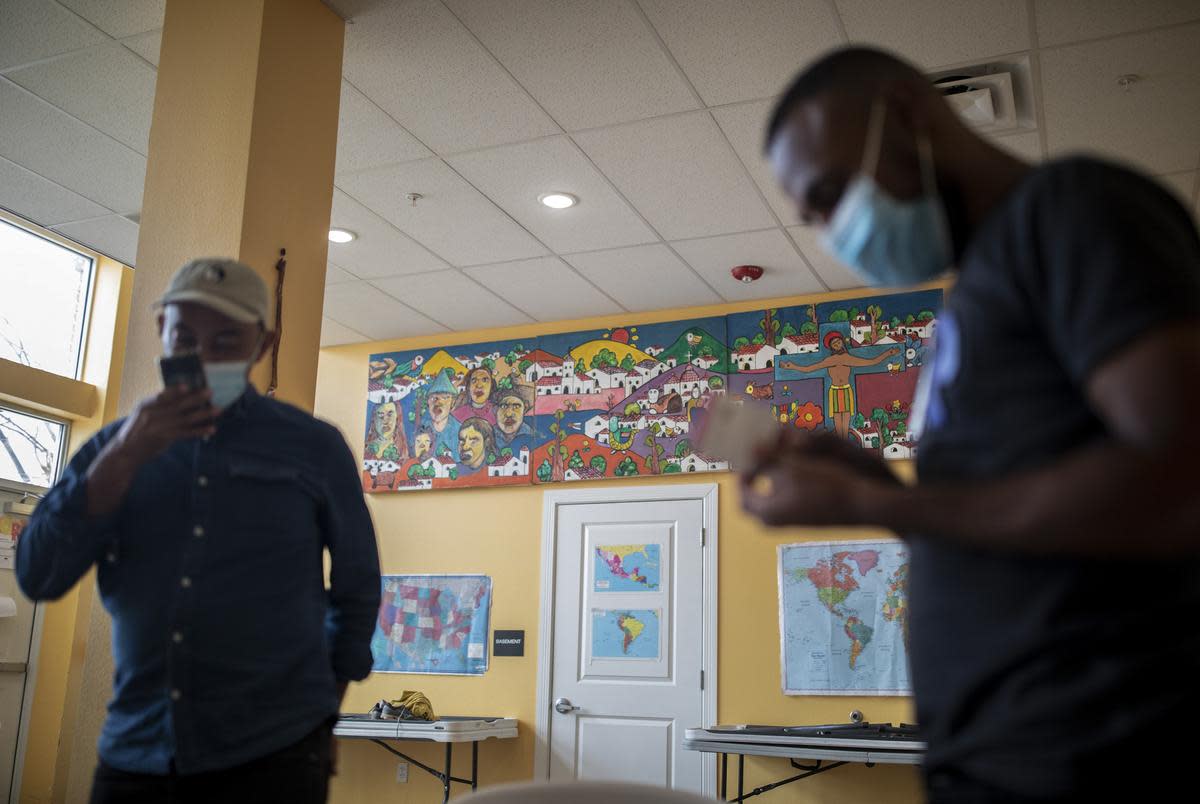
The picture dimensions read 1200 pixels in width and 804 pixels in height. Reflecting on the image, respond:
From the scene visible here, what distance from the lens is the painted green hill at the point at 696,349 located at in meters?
6.04

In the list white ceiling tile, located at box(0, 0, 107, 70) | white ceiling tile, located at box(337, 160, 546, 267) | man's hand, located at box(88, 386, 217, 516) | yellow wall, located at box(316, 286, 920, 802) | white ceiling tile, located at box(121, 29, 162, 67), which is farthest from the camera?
yellow wall, located at box(316, 286, 920, 802)

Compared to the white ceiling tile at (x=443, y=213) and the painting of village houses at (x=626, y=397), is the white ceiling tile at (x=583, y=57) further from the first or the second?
the painting of village houses at (x=626, y=397)

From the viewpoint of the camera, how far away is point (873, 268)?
3.73 ft

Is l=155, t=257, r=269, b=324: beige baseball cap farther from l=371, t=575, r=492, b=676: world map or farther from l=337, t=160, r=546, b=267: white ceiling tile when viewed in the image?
l=371, t=575, r=492, b=676: world map

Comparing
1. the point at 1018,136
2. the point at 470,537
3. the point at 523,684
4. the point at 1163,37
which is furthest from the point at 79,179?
the point at 1163,37

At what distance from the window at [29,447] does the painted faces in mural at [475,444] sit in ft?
7.33

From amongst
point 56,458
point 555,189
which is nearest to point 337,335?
point 56,458

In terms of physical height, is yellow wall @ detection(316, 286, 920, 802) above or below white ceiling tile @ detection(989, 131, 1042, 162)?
below

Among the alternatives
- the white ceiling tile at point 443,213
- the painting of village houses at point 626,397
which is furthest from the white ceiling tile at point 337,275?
the painting of village houses at point 626,397

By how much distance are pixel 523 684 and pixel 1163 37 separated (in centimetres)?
444

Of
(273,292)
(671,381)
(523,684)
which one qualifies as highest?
(671,381)

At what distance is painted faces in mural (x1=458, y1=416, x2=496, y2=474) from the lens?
6.47 metres

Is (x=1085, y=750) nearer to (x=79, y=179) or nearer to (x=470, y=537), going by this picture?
(x=79, y=179)

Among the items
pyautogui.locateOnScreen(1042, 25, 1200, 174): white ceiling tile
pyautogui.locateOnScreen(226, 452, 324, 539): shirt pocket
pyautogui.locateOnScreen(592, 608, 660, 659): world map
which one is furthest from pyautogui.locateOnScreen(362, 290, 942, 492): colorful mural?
pyautogui.locateOnScreen(226, 452, 324, 539): shirt pocket
